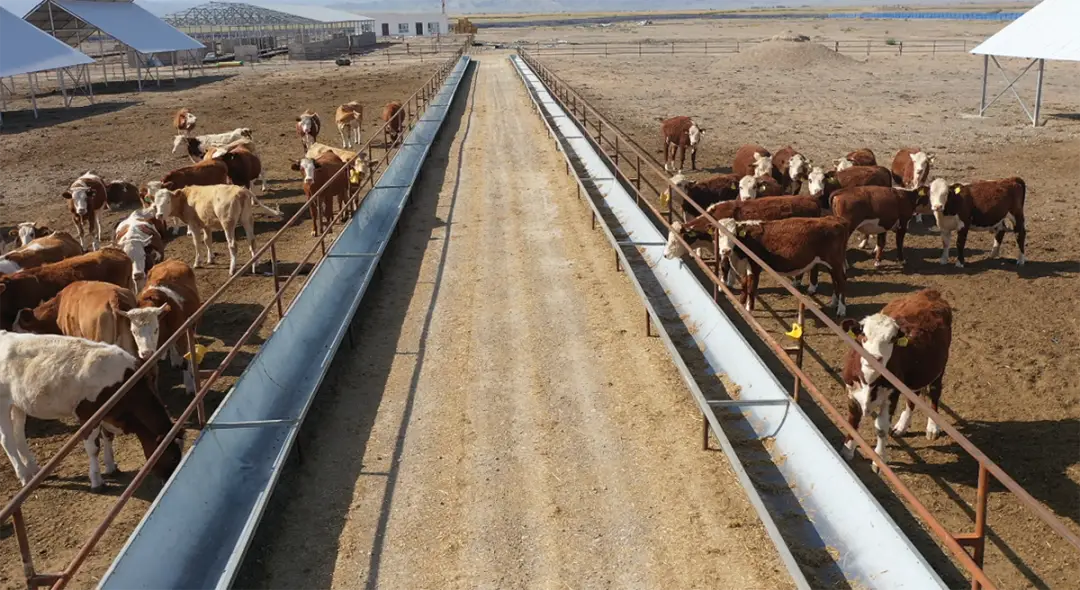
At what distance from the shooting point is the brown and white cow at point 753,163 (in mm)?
16469

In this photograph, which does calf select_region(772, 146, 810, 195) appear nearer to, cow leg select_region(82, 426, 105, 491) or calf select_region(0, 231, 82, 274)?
calf select_region(0, 231, 82, 274)

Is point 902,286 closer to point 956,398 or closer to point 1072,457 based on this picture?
point 956,398

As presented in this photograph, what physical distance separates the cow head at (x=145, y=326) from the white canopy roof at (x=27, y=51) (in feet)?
112

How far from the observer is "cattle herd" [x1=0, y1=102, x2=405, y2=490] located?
7352 millimetres

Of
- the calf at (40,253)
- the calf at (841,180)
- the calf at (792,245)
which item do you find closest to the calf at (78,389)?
the calf at (40,253)

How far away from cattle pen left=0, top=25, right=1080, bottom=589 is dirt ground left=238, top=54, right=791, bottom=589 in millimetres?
24

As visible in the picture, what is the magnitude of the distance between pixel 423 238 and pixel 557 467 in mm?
8368

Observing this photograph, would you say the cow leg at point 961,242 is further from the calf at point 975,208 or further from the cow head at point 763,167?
the cow head at point 763,167

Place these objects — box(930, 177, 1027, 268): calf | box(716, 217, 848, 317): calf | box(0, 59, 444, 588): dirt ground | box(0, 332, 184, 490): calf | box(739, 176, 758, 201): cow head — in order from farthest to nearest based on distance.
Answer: box(739, 176, 758, 201): cow head < box(930, 177, 1027, 268): calf < box(716, 217, 848, 317): calf < box(0, 332, 184, 490): calf < box(0, 59, 444, 588): dirt ground

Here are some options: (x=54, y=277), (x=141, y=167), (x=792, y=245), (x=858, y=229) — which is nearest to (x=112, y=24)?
(x=141, y=167)

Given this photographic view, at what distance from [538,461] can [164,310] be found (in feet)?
13.9

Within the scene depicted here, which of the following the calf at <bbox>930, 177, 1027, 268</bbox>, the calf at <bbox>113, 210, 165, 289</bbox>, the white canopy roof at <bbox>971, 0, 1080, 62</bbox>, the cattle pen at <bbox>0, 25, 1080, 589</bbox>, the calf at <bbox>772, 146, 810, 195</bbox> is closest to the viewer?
the cattle pen at <bbox>0, 25, 1080, 589</bbox>

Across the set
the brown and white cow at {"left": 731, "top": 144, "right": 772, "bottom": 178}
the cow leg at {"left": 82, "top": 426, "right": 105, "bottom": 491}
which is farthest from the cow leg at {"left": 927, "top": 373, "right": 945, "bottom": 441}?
the brown and white cow at {"left": 731, "top": 144, "right": 772, "bottom": 178}

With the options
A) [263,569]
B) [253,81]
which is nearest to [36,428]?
[263,569]
